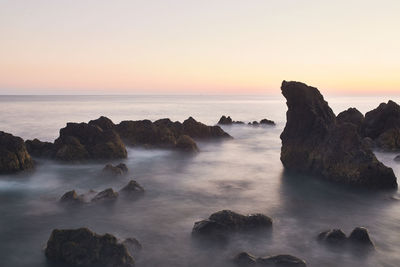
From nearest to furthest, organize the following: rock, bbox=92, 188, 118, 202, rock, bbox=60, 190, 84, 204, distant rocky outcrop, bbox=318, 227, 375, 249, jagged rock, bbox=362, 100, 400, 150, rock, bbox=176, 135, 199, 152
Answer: distant rocky outcrop, bbox=318, 227, 375, 249 < rock, bbox=60, 190, 84, 204 < rock, bbox=92, 188, 118, 202 < rock, bbox=176, 135, 199, 152 < jagged rock, bbox=362, 100, 400, 150

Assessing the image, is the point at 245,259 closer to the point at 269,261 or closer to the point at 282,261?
the point at 269,261

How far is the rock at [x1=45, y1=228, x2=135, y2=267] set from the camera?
10.6 m

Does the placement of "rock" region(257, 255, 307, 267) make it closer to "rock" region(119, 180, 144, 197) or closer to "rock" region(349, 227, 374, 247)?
"rock" region(349, 227, 374, 247)

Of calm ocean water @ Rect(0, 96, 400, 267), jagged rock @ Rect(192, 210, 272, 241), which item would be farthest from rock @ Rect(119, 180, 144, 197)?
jagged rock @ Rect(192, 210, 272, 241)

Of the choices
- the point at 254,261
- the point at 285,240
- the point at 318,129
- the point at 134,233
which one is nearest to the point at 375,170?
the point at 318,129

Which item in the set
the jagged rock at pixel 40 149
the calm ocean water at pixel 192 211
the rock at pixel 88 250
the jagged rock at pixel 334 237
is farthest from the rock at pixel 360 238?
the jagged rock at pixel 40 149

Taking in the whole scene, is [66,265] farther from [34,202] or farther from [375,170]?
[375,170]

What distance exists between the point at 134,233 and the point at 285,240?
216 inches

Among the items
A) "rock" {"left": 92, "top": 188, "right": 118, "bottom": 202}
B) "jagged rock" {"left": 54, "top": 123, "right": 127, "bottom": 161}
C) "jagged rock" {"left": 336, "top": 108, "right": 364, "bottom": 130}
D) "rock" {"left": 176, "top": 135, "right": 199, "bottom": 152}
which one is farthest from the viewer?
"jagged rock" {"left": 336, "top": 108, "right": 364, "bottom": 130}

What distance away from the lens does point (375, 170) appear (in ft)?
66.5

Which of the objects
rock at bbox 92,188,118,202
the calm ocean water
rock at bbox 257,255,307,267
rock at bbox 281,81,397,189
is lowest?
the calm ocean water

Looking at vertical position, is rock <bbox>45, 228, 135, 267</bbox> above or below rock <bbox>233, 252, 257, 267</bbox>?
above

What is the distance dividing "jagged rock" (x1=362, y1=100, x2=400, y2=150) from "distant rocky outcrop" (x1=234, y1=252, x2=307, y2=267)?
28059 mm

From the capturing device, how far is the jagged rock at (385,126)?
35531 mm
